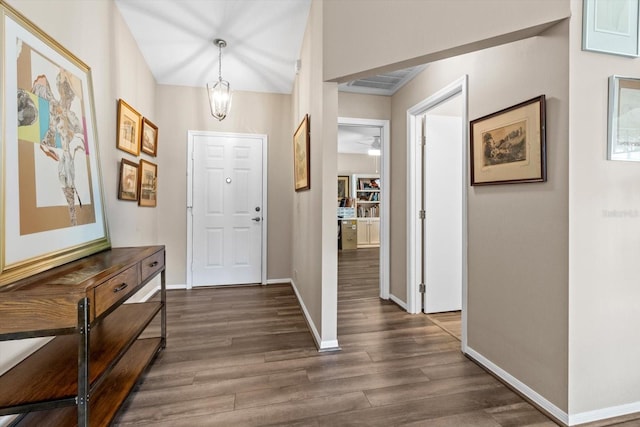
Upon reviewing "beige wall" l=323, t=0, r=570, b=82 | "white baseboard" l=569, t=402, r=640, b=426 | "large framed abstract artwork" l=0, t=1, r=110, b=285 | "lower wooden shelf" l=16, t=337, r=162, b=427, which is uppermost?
"beige wall" l=323, t=0, r=570, b=82

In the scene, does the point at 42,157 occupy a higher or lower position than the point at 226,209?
higher

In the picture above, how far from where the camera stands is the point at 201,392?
1.80m

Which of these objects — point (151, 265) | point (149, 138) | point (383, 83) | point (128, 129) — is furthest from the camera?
point (149, 138)

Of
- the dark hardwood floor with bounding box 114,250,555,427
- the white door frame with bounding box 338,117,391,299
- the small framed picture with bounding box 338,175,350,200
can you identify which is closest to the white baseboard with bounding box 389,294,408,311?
the white door frame with bounding box 338,117,391,299

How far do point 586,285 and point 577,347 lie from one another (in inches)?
12.8

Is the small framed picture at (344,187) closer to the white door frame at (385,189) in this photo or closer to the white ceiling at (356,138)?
the white ceiling at (356,138)

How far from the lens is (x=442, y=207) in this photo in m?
3.14

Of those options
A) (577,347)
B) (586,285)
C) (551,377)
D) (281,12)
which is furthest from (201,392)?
(281,12)

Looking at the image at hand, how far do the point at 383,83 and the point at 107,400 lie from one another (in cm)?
345

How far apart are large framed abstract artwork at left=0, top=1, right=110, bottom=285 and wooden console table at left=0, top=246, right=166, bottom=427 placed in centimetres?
13

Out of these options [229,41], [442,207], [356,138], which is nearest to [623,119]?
[442,207]

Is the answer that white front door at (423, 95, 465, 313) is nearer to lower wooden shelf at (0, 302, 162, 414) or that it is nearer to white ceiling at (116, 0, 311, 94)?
white ceiling at (116, 0, 311, 94)

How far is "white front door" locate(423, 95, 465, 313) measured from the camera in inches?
122

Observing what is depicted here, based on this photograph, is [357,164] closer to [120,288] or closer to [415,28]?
[415,28]
